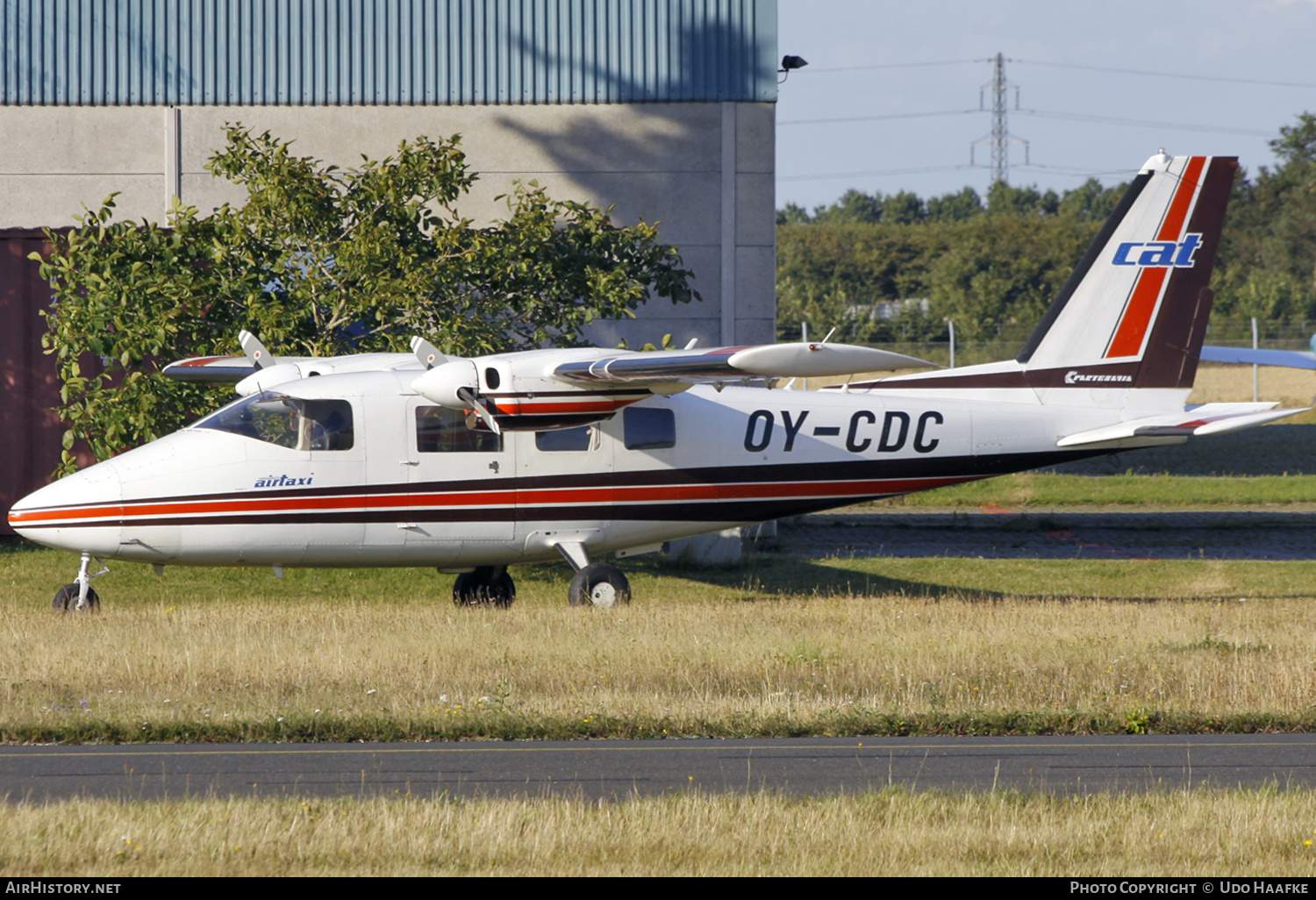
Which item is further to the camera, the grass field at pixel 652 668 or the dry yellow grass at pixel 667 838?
the grass field at pixel 652 668

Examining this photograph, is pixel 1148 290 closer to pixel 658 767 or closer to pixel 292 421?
pixel 292 421

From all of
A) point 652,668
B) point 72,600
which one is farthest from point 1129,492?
point 72,600

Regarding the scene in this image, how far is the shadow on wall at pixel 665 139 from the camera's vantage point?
25.3 meters

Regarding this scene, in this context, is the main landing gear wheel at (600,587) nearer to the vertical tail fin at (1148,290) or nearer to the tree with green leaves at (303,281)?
the tree with green leaves at (303,281)

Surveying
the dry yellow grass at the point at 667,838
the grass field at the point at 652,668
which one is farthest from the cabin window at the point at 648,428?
the dry yellow grass at the point at 667,838

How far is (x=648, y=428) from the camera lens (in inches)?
691

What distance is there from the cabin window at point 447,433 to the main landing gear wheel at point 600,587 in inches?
76.0

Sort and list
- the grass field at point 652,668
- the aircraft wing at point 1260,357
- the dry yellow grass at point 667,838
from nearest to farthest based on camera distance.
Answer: the dry yellow grass at point 667,838 → the grass field at point 652,668 → the aircraft wing at point 1260,357

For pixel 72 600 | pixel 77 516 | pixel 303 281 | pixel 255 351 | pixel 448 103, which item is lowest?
pixel 72 600

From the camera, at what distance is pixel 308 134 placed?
84.4 ft

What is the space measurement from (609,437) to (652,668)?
5.49 meters

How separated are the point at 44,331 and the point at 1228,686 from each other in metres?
18.6

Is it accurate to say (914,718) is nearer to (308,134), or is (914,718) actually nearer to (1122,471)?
(308,134)

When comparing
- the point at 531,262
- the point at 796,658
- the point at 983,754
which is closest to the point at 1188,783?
the point at 983,754
